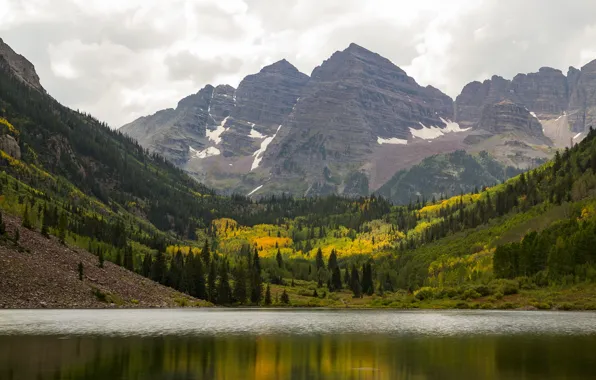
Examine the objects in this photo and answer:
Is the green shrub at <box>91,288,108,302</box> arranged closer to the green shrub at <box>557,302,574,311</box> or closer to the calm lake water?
the calm lake water

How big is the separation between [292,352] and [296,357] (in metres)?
4.42

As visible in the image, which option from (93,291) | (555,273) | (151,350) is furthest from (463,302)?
(151,350)

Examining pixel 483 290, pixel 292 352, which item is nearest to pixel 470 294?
pixel 483 290

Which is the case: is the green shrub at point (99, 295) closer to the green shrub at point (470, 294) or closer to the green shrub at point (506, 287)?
the green shrub at point (470, 294)

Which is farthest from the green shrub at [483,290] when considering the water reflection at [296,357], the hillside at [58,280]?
the water reflection at [296,357]

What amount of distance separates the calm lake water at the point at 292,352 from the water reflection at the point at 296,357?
0.29 feet

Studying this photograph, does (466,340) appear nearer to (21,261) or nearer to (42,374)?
(42,374)

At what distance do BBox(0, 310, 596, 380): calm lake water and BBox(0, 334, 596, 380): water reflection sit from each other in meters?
0.09

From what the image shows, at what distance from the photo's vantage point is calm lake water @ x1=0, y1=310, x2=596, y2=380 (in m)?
50.6

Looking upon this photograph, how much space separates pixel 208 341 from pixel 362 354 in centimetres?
2209

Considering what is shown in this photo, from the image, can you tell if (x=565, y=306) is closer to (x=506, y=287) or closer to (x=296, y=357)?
(x=506, y=287)

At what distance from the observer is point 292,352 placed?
65.9 meters

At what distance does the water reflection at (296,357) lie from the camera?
1970 inches

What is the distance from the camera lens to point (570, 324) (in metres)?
103
